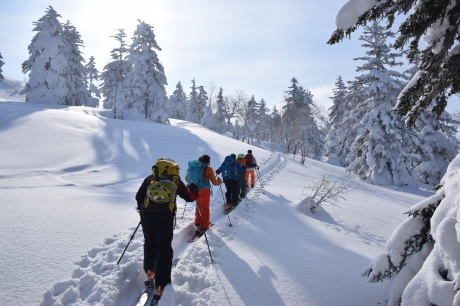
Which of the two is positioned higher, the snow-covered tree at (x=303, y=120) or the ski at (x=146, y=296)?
the snow-covered tree at (x=303, y=120)

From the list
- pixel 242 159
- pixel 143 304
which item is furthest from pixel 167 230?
pixel 242 159

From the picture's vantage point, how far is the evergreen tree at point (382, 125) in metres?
20.3

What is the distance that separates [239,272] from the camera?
→ 175 inches

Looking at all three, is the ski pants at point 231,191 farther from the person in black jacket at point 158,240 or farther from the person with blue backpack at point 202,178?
the person in black jacket at point 158,240

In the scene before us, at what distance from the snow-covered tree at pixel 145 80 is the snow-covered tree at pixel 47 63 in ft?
25.0

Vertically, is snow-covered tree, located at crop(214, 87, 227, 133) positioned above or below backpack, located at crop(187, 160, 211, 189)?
above

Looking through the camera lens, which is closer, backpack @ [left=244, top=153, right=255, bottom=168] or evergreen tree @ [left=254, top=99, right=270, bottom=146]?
backpack @ [left=244, top=153, right=255, bottom=168]

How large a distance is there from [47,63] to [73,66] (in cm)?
481

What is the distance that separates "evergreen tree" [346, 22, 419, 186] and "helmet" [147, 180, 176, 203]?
2014 cm

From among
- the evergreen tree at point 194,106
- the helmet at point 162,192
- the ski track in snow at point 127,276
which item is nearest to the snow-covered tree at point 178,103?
the evergreen tree at point 194,106

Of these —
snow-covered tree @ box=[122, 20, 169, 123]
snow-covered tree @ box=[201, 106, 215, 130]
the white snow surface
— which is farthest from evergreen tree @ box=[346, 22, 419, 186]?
snow-covered tree @ box=[201, 106, 215, 130]

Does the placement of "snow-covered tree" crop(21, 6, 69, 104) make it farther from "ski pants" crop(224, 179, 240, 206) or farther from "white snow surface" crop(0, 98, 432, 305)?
"ski pants" crop(224, 179, 240, 206)

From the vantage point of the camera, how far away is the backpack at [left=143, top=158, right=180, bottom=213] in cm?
393

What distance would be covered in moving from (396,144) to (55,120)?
24957 mm
